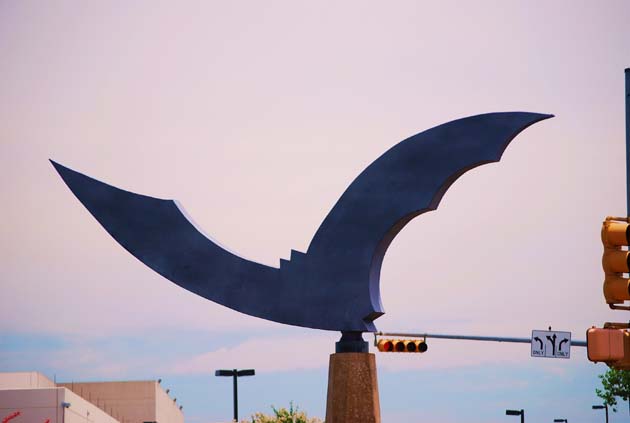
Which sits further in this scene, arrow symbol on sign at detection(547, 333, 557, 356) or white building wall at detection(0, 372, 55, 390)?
white building wall at detection(0, 372, 55, 390)

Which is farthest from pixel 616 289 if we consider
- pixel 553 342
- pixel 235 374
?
pixel 235 374

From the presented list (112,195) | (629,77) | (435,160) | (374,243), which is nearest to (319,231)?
(374,243)

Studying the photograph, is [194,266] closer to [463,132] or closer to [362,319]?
[362,319]

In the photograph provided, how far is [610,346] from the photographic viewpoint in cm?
2078

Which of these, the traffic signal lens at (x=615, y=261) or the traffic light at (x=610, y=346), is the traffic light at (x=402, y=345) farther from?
the traffic signal lens at (x=615, y=261)

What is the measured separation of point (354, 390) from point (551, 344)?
762 centimetres

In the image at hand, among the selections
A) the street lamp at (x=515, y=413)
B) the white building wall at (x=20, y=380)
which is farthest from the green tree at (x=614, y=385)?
the white building wall at (x=20, y=380)

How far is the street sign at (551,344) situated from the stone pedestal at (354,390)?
7047 mm

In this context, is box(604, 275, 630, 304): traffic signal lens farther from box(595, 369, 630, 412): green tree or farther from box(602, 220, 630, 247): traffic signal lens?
box(595, 369, 630, 412): green tree

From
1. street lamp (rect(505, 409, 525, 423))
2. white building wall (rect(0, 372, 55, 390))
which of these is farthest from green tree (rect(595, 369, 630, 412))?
white building wall (rect(0, 372, 55, 390))

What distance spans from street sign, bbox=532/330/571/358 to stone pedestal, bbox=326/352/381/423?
7.05 metres

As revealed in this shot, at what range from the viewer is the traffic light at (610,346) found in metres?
20.8

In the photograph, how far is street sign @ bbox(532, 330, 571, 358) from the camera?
27125mm

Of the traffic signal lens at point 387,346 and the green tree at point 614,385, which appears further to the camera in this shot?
the green tree at point 614,385
